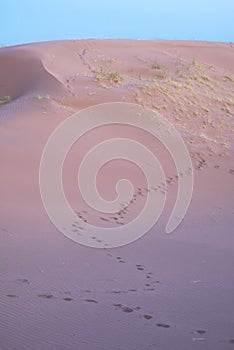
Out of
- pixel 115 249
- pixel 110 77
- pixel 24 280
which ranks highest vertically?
pixel 110 77

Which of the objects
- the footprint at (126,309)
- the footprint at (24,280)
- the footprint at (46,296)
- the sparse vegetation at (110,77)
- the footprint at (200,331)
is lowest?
the footprint at (200,331)

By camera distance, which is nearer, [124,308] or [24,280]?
[124,308]

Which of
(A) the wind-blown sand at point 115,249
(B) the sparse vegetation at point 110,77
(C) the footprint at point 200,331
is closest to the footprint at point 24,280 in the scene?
(A) the wind-blown sand at point 115,249

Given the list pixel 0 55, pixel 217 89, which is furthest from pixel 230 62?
pixel 0 55

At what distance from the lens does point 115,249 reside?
21.2ft

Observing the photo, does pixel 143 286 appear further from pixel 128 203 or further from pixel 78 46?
pixel 78 46

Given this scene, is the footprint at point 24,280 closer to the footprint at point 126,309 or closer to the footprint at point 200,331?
the footprint at point 126,309

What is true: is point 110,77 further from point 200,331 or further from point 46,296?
point 200,331

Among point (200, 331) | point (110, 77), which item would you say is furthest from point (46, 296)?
point (110, 77)

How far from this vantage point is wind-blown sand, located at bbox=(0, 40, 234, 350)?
13.3 feet

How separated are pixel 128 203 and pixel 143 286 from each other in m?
3.94

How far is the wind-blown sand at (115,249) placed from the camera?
4047 mm

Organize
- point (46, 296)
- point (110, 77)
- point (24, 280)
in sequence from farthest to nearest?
point (110, 77) < point (24, 280) < point (46, 296)

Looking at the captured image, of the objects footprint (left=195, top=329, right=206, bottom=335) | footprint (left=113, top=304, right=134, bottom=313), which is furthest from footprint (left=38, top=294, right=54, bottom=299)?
footprint (left=195, top=329, right=206, bottom=335)
